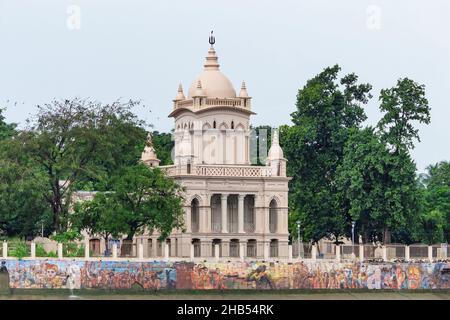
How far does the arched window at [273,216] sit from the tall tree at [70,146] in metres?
10.2

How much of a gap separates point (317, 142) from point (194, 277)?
21.8m

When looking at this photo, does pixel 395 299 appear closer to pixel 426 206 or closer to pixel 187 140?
pixel 187 140

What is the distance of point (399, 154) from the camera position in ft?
463

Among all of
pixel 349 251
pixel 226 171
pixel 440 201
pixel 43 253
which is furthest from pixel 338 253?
pixel 440 201

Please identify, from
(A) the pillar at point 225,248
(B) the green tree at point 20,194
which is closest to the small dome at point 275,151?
(A) the pillar at point 225,248

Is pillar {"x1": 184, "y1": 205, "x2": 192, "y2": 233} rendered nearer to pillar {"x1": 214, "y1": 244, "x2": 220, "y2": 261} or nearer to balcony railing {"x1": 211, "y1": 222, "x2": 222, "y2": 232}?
balcony railing {"x1": 211, "y1": 222, "x2": 222, "y2": 232}

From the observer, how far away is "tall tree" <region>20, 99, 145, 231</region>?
132250 mm

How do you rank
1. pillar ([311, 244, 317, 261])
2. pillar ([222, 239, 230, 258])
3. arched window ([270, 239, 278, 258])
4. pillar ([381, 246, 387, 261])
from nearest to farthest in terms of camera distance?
pillar ([311, 244, 317, 261])
pillar ([222, 239, 230, 258])
pillar ([381, 246, 387, 261])
arched window ([270, 239, 278, 258])

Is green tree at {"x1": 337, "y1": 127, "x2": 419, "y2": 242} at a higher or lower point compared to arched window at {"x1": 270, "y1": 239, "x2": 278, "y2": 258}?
higher

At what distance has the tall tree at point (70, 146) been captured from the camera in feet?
434

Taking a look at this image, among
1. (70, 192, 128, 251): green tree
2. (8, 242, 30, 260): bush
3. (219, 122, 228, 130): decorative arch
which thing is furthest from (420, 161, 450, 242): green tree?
Result: (8, 242, 30, 260): bush

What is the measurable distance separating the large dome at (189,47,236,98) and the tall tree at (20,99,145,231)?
6.15m
